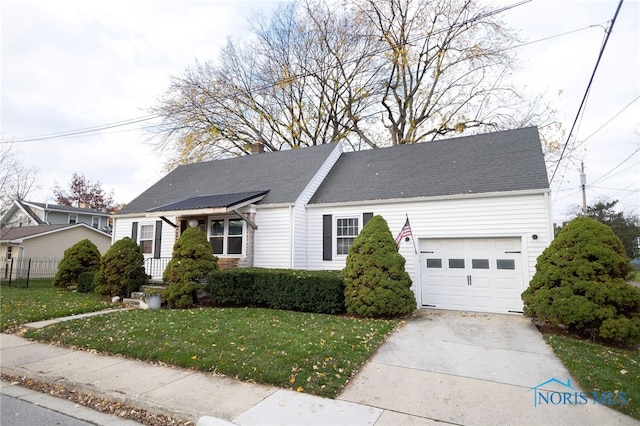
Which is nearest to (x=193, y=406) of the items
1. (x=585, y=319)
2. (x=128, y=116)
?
(x=585, y=319)

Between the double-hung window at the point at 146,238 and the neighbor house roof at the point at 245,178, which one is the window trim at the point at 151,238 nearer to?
the double-hung window at the point at 146,238

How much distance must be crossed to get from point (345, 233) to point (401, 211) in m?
2.06

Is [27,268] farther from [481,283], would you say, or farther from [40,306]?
[481,283]

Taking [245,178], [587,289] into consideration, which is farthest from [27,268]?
[587,289]

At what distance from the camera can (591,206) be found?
109ft

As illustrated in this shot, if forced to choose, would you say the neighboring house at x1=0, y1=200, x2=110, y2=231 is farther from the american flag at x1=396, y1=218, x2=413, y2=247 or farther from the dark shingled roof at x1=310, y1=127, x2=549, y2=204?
the american flag at x1=396, y1=218, x2=413, y2=247

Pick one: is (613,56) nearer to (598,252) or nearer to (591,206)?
(598,252)

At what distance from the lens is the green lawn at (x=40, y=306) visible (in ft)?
28.7

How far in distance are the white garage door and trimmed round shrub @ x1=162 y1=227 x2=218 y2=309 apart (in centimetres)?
680

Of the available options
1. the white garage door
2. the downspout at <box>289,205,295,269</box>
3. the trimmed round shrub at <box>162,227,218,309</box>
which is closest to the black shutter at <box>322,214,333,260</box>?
the downspout at <box>289,205,295,269</box>

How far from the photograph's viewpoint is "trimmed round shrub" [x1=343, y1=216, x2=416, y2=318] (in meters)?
8.33

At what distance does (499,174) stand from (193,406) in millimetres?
10103
